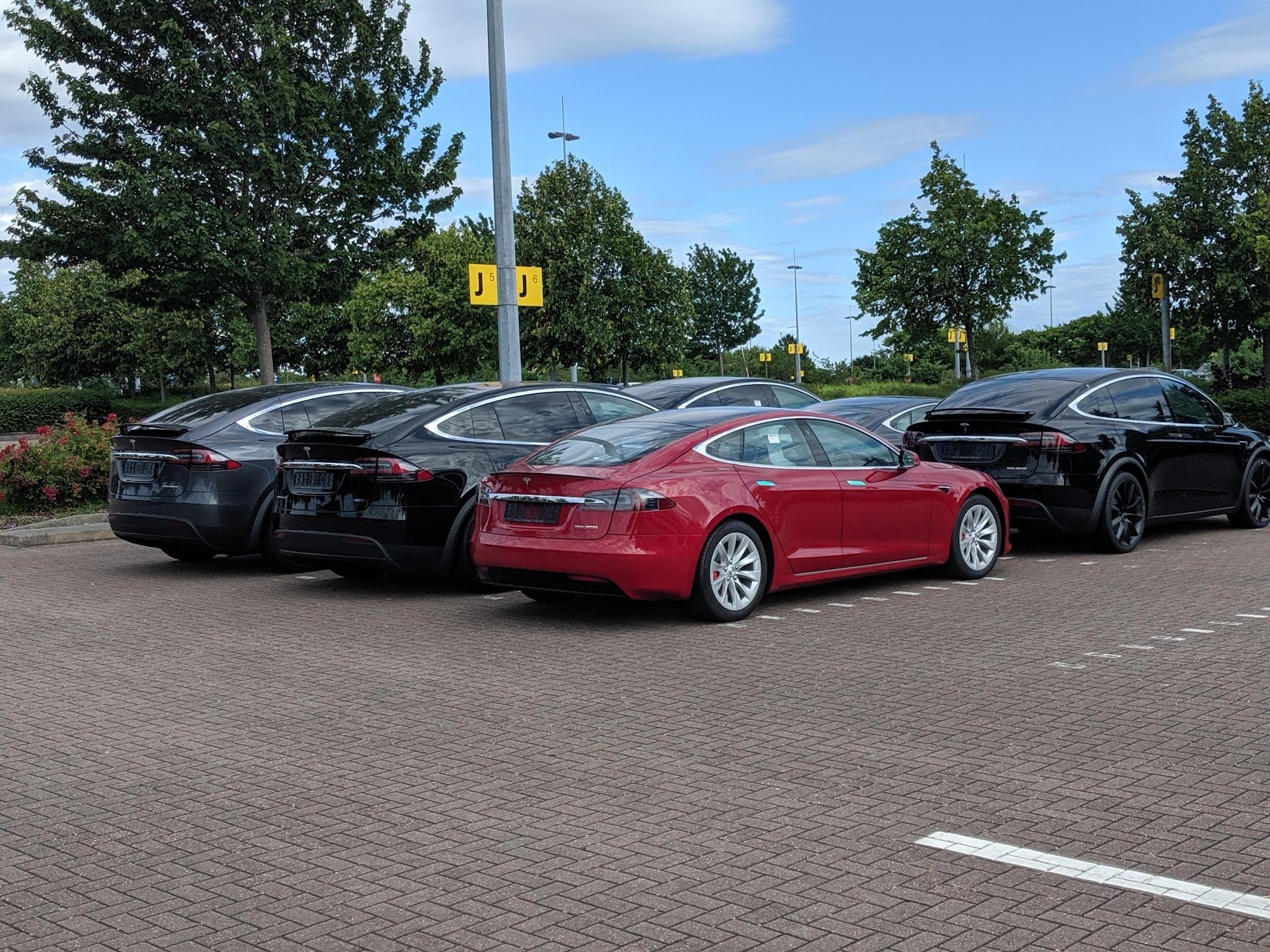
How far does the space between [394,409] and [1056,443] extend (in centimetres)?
564

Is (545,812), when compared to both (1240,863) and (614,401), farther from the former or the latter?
(614,401)

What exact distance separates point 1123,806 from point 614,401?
745cm

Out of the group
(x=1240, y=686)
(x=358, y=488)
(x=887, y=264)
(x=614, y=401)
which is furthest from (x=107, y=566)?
(x=887, y=264)

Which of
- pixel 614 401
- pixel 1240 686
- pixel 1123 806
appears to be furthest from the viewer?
pixel 614 401

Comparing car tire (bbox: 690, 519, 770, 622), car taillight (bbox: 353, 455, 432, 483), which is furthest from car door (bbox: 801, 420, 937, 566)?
car taillight (bbox: 353, 455, 432, 483)

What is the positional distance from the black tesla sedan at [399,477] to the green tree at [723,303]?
71.2 m

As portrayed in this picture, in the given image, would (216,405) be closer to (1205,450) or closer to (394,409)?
(394,409)

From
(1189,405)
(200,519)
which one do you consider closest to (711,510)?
(200,519)

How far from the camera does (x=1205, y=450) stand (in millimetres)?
13078

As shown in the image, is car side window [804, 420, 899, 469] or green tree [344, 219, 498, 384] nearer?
car side window [804, 420, 899, 469]

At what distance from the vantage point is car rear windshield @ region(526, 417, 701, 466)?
29.2 feet

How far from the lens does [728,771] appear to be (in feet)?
17.4

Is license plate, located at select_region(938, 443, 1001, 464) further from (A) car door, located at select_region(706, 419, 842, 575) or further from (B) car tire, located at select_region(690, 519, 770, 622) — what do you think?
(B) car tire, located at select_region(690, 519, 770, 622)

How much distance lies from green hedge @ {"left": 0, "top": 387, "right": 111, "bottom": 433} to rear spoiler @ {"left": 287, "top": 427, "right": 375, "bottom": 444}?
1574 inches
